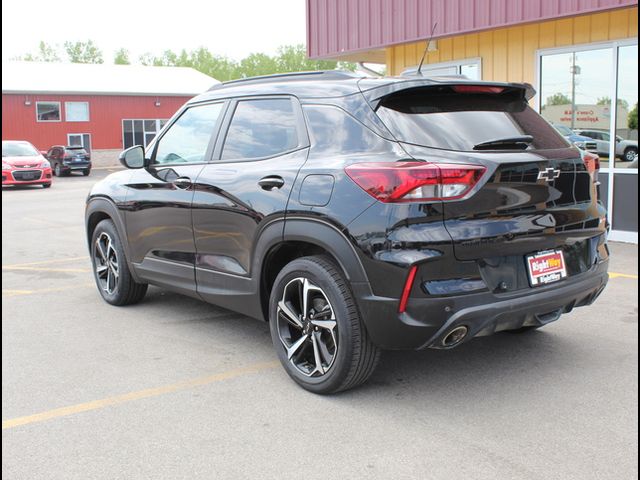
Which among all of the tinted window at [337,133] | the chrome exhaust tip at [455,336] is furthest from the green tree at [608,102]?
the chrome exhaust tip at [455,336]

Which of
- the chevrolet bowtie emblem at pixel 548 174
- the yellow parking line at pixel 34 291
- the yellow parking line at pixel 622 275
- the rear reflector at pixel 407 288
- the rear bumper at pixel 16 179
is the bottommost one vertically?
the yellow parking line at pixel 34 291

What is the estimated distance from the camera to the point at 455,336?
3.79 meters

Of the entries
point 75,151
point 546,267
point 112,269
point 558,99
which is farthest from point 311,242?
point 75,151

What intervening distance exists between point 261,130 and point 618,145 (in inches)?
248

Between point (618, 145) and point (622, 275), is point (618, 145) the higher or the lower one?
the higher one

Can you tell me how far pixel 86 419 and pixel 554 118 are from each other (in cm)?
815

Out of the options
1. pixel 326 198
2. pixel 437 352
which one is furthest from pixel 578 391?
pixel 326 198

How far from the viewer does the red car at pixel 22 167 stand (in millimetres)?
24562

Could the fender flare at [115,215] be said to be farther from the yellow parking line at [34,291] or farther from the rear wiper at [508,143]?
the rear wiper at [508,143]

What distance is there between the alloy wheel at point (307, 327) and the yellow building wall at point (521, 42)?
6611 mm

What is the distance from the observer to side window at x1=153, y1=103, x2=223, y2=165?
17.1 ft

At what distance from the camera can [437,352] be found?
4.94 meters

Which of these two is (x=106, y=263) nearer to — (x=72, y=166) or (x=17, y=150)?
(x=17, y=150)

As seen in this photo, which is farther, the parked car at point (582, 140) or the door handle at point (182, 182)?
the parked car at point (582, 140)
